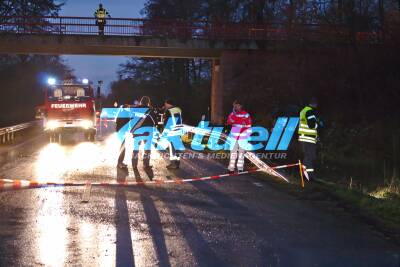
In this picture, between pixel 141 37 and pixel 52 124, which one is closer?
pixel 52 124

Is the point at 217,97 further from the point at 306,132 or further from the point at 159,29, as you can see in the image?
the point at 306,132

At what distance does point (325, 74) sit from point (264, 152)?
767 centimetres

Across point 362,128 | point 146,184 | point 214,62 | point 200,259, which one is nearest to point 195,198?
point 146,184

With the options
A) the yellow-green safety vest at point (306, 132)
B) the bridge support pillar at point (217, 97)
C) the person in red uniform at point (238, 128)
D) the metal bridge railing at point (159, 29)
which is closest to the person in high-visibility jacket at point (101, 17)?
the metal bridge railing at point (159, 29)

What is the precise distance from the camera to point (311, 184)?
39.7ft

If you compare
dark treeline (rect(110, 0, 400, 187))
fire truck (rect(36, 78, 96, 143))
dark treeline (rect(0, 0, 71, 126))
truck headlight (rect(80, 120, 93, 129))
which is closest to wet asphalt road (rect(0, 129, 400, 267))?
dark treeline (rect(110, 0, 400, 187))

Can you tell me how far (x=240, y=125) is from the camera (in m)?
13.4

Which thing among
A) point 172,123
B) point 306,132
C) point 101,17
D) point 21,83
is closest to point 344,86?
point 172,123

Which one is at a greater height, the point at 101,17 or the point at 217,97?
the point at 101,17

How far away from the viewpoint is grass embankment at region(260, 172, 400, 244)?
8266mm

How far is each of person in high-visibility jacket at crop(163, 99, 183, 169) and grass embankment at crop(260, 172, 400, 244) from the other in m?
3.24

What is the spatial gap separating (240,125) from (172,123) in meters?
2.31

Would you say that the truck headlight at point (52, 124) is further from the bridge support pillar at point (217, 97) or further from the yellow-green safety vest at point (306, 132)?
the yellow-green safety vest at point (306, 132)

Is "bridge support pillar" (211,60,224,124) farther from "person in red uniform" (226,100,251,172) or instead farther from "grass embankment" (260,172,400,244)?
"grass embankment" (260,172,400,244)
